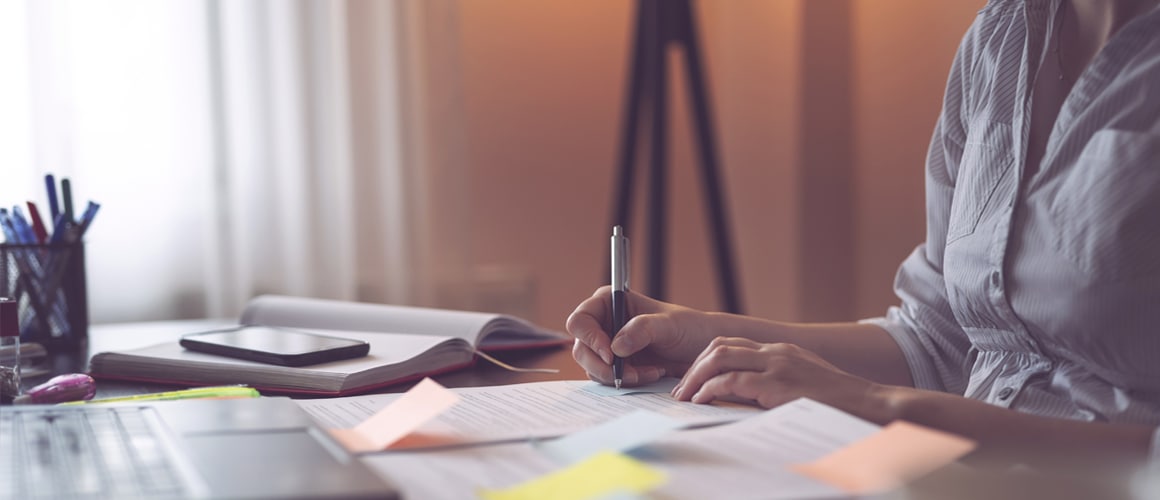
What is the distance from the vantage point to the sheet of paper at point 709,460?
50 cm

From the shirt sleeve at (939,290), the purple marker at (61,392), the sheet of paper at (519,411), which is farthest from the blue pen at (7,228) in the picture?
the shirt sleeve at (939,290)

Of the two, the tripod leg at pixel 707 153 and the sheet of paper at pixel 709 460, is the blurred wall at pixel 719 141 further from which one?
the sheet of paper at pixel 709 460

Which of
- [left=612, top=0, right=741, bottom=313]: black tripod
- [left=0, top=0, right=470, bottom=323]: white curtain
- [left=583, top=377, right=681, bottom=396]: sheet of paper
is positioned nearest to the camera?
[left=583, top=377, right=681, bottom=396]: sheet of paper

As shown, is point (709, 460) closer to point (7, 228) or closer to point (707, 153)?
point (7, 228)

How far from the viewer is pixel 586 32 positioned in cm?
250

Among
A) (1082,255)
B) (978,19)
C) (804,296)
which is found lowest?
(804,296)

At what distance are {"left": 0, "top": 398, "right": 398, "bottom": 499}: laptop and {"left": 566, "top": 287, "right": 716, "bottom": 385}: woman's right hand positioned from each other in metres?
0.28

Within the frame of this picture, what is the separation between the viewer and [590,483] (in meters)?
0.48

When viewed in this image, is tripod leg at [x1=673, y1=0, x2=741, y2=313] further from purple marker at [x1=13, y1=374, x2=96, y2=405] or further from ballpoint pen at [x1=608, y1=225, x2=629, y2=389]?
purple marker at [x1=13, y1=374, x2=96, y2=405]

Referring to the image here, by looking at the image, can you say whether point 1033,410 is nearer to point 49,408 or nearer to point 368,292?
point 49,408

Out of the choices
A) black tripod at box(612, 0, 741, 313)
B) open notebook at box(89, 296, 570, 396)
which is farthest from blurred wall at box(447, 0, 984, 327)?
open notebook at box(89, 296, 570, 396)

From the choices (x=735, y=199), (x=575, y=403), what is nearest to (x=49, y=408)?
(x=575, y=403)

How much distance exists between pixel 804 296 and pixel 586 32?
0.87 meters

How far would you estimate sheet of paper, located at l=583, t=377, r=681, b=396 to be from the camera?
82 cm
